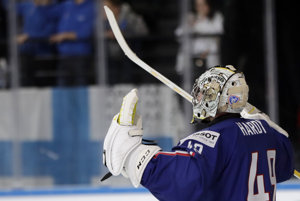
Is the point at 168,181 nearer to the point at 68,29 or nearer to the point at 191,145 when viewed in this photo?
the point at 191,145

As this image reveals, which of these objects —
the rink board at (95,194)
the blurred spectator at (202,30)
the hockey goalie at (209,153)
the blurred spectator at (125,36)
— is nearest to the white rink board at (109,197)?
the rink board at (95,194)

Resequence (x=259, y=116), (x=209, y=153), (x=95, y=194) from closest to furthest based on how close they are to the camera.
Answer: (x=209, y=153) < (x=259, y=116) < (x=95, y=194)

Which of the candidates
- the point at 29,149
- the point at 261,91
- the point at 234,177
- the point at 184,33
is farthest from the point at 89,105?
the point at 234,177

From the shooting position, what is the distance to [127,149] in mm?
1998

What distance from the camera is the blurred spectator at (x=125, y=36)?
15.4 feet

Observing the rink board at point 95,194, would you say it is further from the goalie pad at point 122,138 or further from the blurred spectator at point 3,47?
→ the goalie pad at point 122,138

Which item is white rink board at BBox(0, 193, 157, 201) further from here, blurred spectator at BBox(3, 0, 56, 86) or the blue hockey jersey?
the blue hockey jersey

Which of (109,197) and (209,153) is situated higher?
(209,153)

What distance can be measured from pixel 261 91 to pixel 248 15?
0.55 meters

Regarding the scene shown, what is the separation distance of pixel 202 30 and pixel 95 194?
4.56 feet

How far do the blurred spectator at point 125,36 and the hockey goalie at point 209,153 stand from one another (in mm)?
2513

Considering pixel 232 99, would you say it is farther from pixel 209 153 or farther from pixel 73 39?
pixel 73 39

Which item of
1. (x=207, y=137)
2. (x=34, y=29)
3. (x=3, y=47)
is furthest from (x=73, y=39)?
(x=207, y=137)

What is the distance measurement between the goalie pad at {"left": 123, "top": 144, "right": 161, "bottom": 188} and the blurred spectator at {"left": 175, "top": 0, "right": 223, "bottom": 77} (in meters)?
2.68
